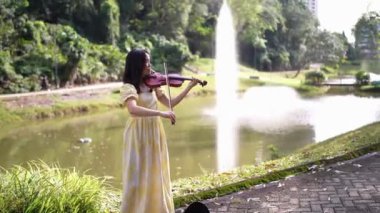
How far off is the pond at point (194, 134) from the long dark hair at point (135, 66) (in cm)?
521

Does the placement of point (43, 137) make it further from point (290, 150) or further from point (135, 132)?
point (135, 132)

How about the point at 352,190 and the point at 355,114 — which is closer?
the point at 352,190

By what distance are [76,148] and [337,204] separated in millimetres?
8750

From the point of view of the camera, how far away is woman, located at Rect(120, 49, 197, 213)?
3.12 meters

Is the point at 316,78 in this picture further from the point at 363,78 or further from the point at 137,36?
the point at 137,36

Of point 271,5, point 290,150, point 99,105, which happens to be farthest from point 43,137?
point 271,5

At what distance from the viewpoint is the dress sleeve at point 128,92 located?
3.09m

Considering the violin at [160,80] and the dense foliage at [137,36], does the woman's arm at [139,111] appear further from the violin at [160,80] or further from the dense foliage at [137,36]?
the dense foliage at [137,36]

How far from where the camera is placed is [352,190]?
4582 mm

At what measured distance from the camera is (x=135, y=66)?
3.12m

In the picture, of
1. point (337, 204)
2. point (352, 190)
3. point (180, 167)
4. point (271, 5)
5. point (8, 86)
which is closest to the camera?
point (337, 204)

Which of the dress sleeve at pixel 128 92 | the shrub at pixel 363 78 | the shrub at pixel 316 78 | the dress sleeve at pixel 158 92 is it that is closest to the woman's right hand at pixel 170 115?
the dress sleeve at pixel 128 92

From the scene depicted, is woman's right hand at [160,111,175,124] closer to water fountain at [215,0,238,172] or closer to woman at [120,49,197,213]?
woman at [120,49,197,213]

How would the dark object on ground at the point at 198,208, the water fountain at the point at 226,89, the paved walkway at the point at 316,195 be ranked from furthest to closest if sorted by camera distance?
the water fountain at the point at 226,89
the paved walkway at the point at 316,195
the dark object on ground at the point at 198,208
